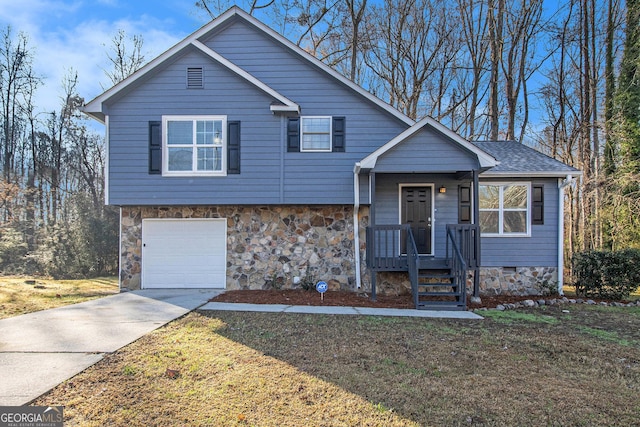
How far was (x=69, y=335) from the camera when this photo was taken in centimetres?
512

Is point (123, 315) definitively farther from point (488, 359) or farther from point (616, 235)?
point (616, 235)

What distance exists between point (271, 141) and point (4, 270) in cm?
1194

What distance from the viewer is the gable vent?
9.37 meters

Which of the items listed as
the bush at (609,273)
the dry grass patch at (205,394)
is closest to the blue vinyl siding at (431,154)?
the bush at (609,273)

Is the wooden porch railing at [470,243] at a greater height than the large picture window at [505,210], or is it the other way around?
the large picture window at [505,210]

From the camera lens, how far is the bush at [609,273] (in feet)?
31.1

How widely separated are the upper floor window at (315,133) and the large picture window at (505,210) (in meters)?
4.44

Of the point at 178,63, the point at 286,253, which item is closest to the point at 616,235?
the point at 286,253

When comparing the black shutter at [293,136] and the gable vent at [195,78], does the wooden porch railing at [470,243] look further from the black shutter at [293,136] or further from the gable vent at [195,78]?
the gable vent at [195,78]

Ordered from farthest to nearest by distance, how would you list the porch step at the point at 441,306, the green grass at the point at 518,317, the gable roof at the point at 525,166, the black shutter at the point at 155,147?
the gable roof at the point at 525,166
the black shutter at the point at 155,147
the porch step at the point at 441,306
the green grass at the point at 518,317

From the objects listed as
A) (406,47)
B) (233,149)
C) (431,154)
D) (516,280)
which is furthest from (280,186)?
(406,47)

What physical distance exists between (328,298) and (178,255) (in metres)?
4.24

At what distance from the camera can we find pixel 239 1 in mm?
16062

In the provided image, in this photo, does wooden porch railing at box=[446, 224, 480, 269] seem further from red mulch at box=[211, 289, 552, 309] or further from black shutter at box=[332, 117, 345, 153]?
black shutter at box=[332, 117, 345, 153]
